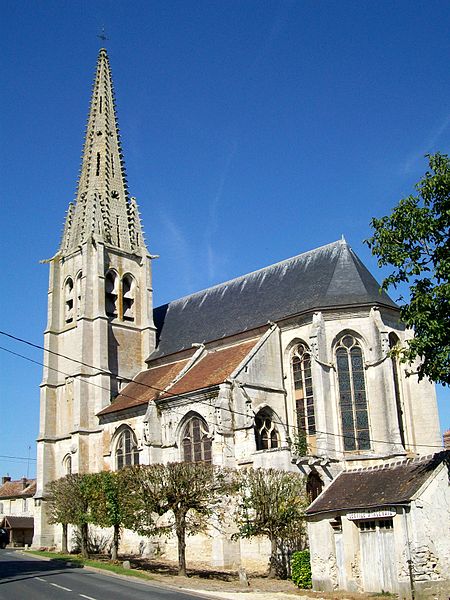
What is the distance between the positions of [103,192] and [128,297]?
6854 mm

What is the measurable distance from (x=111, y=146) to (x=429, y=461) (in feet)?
106

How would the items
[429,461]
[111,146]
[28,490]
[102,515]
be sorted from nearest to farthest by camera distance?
[429,461], [102,515], [111,146], [28,490]

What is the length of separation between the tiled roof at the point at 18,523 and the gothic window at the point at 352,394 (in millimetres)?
31621

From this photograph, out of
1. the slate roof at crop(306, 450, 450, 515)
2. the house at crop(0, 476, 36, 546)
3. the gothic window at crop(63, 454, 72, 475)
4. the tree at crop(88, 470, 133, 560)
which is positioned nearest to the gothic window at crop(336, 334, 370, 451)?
the slate roof at crop(306, 450, 450, 515)

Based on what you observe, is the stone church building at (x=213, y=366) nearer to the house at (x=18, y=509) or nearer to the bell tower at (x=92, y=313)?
the bell tower at (x=92, y=313)

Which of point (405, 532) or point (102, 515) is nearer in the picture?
point (405, 532)

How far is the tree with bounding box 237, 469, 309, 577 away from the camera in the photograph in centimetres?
2325

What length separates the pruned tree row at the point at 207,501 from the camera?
23.4 metres

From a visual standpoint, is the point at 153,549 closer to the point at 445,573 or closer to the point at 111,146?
the point at 445,573

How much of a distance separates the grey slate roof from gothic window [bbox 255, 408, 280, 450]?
185 inches

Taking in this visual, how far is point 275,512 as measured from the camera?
23172 mm

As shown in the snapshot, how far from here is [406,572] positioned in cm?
1720

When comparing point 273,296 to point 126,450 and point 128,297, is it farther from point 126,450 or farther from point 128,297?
point 128,297

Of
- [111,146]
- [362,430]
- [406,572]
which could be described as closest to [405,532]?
[406,572]
